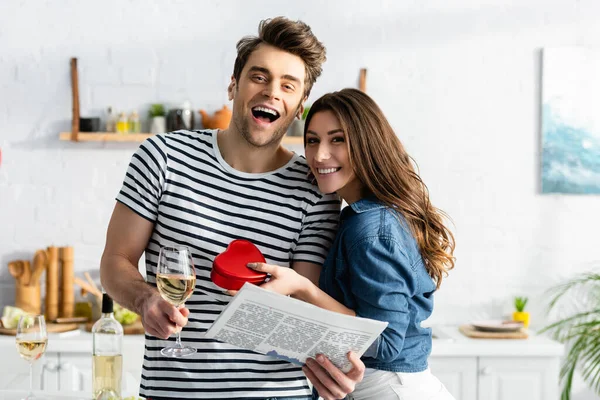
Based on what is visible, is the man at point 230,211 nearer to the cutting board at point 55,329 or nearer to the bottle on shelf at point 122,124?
the cutting board at point 55,329

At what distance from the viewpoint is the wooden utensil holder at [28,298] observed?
3.79 meters

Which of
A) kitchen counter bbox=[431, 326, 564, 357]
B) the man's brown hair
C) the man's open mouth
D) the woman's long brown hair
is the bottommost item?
kitchen counter bbox=[431, 326, 564, 357]

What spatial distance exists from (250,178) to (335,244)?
272 mm

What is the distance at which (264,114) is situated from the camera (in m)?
1.94

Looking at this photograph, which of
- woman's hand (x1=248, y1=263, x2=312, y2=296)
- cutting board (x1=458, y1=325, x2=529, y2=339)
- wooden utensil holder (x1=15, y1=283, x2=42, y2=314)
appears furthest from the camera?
wooden utensil holder (x1=15, y1=283, x2=42, y2=314)

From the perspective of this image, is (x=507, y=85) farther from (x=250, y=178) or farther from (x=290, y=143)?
(x=250, y=178)

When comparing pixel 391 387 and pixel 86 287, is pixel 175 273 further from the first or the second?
pixel 86 287

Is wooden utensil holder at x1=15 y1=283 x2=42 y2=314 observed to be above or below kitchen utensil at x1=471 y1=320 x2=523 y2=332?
above

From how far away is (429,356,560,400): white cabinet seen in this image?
355cm

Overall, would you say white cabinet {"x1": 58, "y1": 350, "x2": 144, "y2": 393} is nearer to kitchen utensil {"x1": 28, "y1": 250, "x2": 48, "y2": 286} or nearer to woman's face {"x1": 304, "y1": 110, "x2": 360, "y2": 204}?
kitchen utensil {"x1": 28, "y1": 250, "x2": 48, "y2": 286}

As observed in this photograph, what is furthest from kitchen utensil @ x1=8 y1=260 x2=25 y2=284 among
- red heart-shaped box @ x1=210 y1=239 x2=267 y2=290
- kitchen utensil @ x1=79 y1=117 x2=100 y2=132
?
red heart-shaped box @ x1=210 y1=239 x2=267 y2=290

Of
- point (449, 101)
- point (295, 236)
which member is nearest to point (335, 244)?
point (295, 236)

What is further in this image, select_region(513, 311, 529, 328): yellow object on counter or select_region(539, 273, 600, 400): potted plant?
select_region(539, 273, 600, 400): potted plant

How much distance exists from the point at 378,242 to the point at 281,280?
27cm
